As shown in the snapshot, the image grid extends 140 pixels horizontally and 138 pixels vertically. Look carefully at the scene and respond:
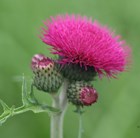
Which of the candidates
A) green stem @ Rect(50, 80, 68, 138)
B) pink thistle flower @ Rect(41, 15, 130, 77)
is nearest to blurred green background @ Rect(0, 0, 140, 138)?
green stem @ Rect(50, 80, 68, 138)

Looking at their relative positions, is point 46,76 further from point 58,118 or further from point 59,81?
point 58,118

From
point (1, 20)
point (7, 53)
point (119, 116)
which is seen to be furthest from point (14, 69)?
point (119, 116)

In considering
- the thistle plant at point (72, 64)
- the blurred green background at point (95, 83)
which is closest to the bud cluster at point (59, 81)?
the thistle plant at point (72, 64)

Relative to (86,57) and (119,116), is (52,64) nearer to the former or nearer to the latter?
(86,57)

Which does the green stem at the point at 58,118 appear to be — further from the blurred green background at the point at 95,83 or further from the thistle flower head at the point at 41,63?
the blurred green background at the point at 95,83

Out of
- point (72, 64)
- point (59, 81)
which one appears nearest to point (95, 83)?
point (72, 64)

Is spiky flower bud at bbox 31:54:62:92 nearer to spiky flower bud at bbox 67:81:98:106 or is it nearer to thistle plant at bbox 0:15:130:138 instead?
thistle plant at bbox 0:15:130:138
